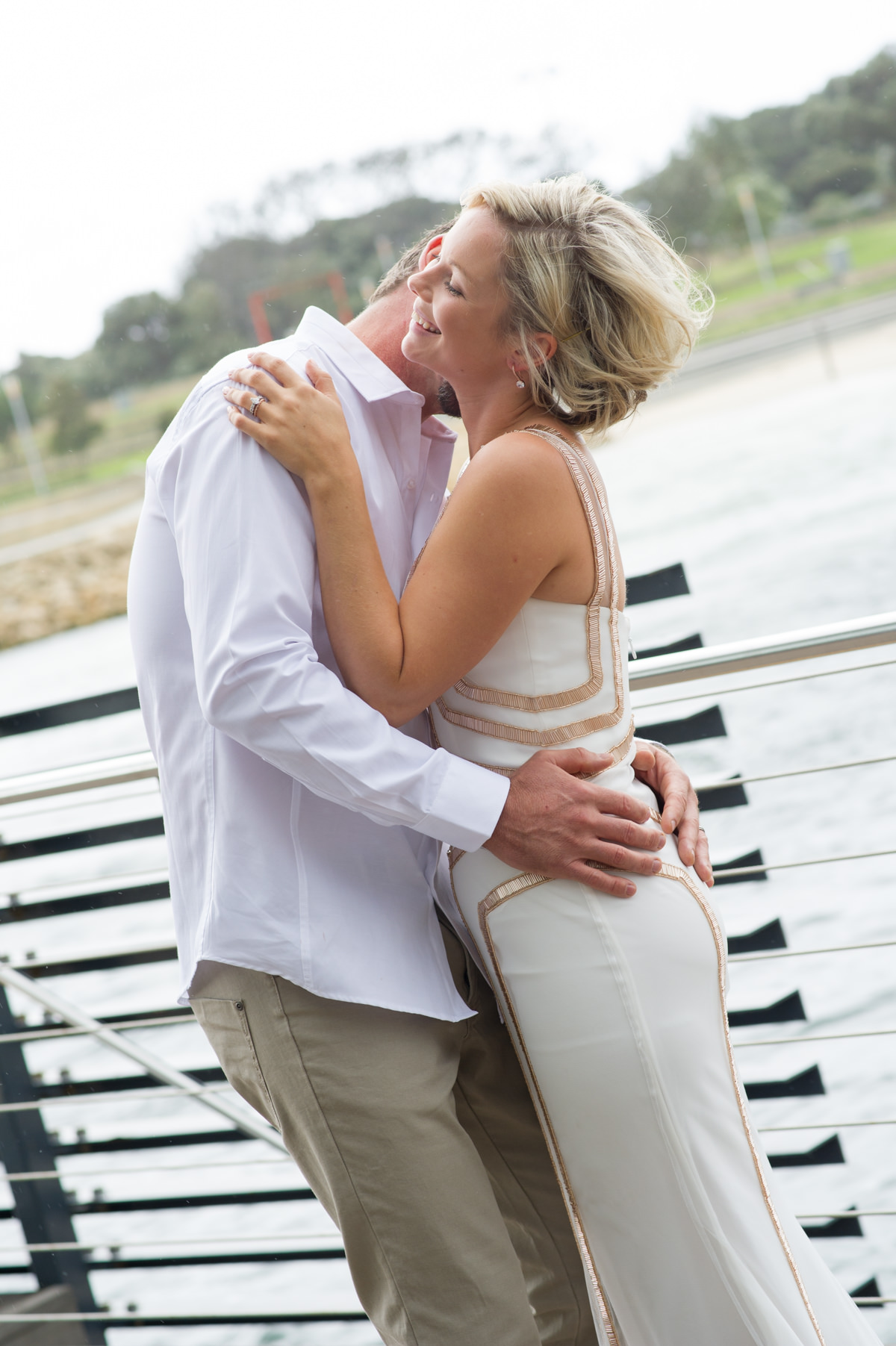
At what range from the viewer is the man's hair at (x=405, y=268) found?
47.0 inches

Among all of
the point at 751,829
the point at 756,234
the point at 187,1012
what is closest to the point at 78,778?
the point at 187,1012

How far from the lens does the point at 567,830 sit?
3.39 feet

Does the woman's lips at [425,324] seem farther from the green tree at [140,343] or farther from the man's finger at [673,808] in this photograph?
the green tree at [140,343]

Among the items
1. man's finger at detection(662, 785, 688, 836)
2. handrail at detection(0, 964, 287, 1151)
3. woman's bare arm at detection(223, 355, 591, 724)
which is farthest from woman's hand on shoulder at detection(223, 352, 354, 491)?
handrail at detection(0, 964, 287, 1151)

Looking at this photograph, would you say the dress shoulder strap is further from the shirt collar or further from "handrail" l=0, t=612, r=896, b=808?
"handrail" l=0, t=612, r=896, b=808

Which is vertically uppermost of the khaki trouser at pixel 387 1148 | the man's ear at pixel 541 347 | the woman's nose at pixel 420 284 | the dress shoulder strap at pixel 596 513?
the woman's nose at pixel 420 284

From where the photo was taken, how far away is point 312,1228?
2.85 metres

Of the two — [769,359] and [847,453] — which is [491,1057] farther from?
[769,359]

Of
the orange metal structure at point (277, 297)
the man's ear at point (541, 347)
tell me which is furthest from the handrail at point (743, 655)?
the orange metal structure at point (277, 297)

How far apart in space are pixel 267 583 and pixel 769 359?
26.4 metres

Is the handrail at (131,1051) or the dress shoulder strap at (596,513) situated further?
the handrail at (131,1051)

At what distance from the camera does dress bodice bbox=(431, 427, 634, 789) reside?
1.06 meters

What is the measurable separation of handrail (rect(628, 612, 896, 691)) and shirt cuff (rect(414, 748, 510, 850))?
400 mm

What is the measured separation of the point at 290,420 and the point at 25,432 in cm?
2554
